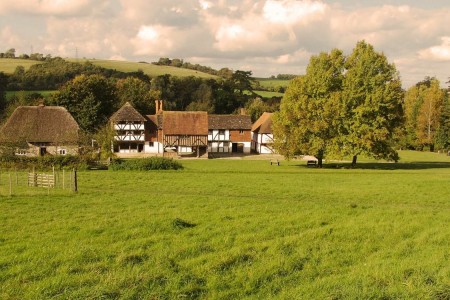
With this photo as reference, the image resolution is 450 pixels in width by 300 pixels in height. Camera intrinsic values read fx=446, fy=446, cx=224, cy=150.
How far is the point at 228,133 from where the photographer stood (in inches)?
2921

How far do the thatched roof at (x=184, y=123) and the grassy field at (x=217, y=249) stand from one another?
154ft

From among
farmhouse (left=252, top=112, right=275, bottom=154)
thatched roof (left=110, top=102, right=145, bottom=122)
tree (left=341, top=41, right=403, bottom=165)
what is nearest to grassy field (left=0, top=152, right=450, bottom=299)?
tree (left=341, top=41, right=403, bottom=165)

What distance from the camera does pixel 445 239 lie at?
1323 centimetres

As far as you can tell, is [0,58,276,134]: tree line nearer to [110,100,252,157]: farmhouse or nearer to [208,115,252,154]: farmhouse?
[110,100,252,157]: farmhouse

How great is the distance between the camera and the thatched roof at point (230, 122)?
241 feet

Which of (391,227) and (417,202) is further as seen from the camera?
(417,202)

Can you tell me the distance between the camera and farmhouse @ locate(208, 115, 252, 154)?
242ft

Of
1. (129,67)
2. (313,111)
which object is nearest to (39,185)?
(313,111)

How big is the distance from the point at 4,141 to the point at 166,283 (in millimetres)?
42068

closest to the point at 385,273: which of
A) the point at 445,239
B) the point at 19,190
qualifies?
the point at 445,239

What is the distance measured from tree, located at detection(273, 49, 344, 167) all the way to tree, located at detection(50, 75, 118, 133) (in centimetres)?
3190

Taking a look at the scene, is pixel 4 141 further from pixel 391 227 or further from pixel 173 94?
pixel 173 94

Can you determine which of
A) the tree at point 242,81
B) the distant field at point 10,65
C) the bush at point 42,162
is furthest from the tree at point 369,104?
the distant field at point 10,65

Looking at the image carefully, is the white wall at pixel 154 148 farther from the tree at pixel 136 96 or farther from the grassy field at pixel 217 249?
the grassy field at pixel 217 249
